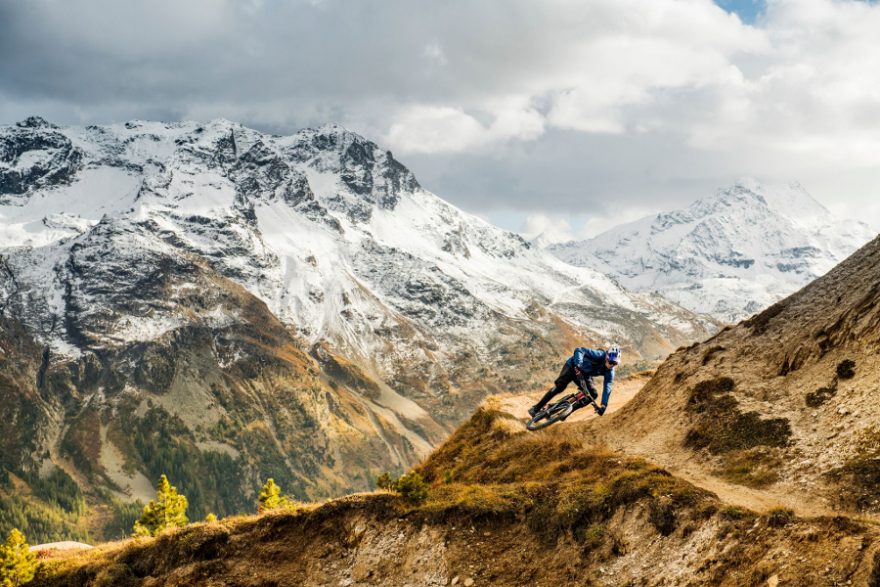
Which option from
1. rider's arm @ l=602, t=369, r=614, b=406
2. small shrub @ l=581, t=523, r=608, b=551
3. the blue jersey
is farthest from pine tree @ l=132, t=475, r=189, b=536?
small shrub @ l=581, t=523, r=608, b=551

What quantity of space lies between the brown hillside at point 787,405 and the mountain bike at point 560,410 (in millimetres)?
1381

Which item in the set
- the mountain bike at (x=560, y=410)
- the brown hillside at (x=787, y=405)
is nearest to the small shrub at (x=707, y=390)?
the brown hillside at (x=787, y=405)

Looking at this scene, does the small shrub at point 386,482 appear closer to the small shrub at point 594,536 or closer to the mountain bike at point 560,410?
the small shrub at point 594,536

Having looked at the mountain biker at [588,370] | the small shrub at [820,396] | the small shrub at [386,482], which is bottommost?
the small shrub at [820,396]

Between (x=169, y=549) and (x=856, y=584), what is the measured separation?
22.9m

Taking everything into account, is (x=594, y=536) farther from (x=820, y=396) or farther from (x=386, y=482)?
(x=820, y=396)

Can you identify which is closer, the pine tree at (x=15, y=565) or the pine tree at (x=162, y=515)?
the pine tree at (x=15, y=565)

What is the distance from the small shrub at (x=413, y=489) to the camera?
2597 centimetres

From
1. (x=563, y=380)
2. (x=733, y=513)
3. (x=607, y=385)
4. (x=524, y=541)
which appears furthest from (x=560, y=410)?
(x=733, y=513)

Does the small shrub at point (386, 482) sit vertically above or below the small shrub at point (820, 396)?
above

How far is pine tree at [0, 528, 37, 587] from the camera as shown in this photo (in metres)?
29.4

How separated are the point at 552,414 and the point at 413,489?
9.68 meters

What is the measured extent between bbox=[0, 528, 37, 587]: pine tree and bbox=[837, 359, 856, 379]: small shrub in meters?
32.6

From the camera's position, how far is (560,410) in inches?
1307
